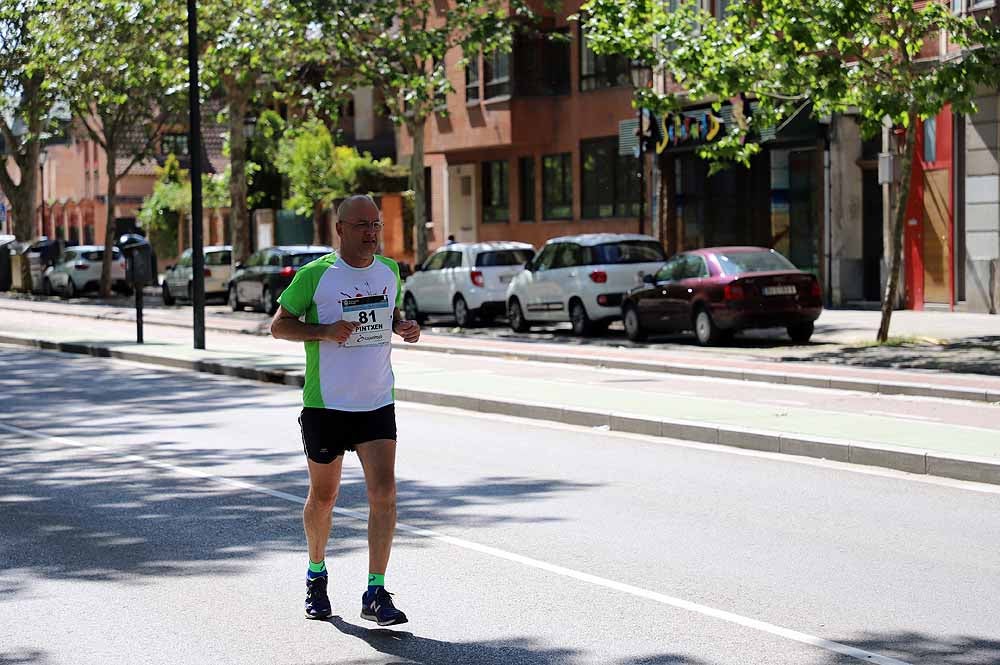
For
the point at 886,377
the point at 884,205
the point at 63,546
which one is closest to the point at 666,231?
the point at 884,205

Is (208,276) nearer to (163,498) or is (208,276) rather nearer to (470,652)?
(163,498)

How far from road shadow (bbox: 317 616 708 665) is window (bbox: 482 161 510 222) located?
3952 cm

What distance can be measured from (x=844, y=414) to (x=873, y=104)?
7953 millimetres

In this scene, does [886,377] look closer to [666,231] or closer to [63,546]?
[63,546]

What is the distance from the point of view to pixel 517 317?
30172 mm

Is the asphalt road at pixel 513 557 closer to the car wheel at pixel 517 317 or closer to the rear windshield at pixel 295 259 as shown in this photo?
the car wheel at pixel 517 317

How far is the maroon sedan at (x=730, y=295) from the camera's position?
24219mm

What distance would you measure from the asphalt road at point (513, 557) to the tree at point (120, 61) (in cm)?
2607

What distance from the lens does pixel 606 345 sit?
2645cm

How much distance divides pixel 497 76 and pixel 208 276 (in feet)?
30.3

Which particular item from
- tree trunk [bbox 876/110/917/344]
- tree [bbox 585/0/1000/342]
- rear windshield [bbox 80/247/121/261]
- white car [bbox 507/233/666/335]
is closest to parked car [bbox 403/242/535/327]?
white car [bbox 507/233/666/335]

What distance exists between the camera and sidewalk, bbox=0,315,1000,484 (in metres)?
12.2

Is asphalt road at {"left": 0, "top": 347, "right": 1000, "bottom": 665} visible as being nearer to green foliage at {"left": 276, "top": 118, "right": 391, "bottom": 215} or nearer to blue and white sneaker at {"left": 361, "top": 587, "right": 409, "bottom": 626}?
blue and white sneaker at {"left": 361, "top": 587, "right": 409, "bottom": 626}

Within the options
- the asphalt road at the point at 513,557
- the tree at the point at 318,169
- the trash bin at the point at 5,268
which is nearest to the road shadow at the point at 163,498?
the asphalt road at the point at 513,557
